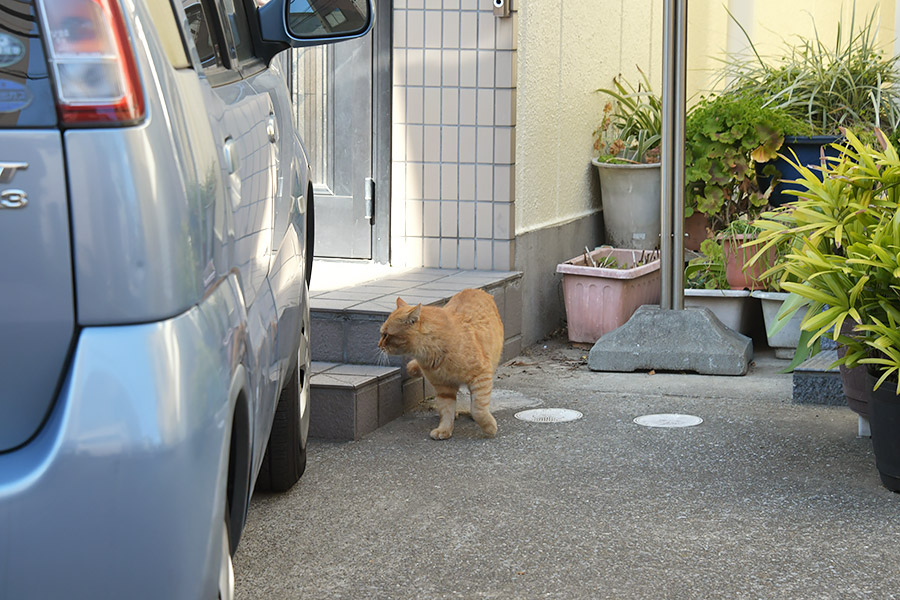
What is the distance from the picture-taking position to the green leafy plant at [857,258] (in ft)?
10.8

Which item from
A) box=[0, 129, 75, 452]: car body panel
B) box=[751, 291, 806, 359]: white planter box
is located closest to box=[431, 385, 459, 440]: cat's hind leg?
box=[751, 291, 806, 359]: white planter box

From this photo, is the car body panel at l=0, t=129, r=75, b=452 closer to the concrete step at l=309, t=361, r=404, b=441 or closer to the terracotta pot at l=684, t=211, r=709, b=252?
the concrete step at l=309, t=361, r=404, b=441

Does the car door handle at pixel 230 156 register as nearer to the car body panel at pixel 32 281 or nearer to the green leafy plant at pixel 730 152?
the car body panel at pixel 32 281

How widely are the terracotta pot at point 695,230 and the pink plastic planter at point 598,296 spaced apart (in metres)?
1.04

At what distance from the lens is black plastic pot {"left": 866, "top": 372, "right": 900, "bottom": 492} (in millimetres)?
3301

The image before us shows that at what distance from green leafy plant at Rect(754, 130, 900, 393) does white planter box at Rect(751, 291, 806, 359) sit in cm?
184

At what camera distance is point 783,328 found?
5.54 metres

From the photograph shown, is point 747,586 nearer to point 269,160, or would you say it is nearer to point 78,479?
point 269,160

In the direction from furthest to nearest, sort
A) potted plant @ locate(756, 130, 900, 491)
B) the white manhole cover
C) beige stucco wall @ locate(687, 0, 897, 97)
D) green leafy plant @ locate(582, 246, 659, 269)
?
1. beige stucco wall @ locate(687, 0, 897, 97)
2. green leafy plant @ locate(582, 246, 659, 269)
3. the white manhole cover
4. potted plant @ locate(756, 130, 900, 491)

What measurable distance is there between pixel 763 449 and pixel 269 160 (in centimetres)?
243

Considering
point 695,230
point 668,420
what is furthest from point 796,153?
point 668,420

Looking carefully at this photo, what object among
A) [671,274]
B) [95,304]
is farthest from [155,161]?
[671,274]

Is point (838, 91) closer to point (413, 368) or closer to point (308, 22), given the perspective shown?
point (413, 368)

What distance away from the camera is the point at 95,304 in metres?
1.31
